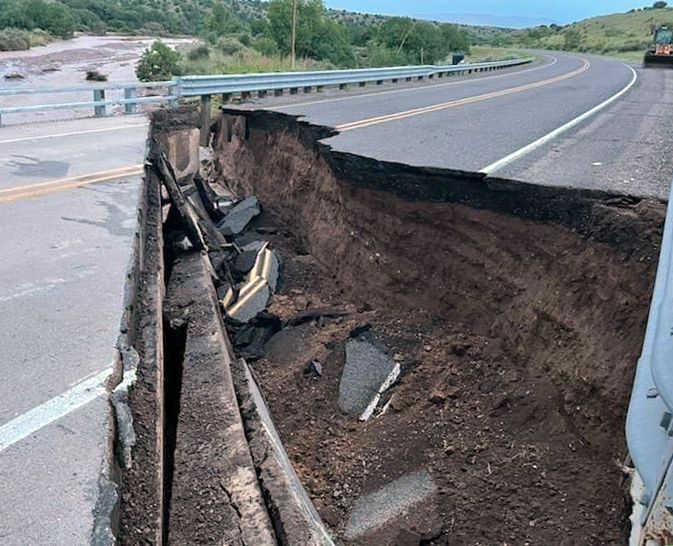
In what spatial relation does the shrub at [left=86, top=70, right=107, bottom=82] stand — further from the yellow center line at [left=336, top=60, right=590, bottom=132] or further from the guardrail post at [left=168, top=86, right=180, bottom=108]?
the yellow center line at [left=336, top=60, right=590, bottom=132]

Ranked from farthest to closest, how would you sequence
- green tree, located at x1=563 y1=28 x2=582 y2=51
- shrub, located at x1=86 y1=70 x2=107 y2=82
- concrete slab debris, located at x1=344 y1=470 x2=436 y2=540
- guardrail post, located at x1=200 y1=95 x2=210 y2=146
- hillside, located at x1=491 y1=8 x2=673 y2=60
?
green tree, located at x1=563 y1=28 x2=582 y2=51
hillside, located at x1=491 y1=8 x2=673 y2=60
shrub, located at x1=86 y1=70 x2=107 y2=82
guardrail post, located at x1=200 y1=95 x2=210 y2=146
concrete slab debris, located at x1=344 y1=470 x2=436 y2=540

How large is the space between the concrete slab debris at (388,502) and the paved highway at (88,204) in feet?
7.13

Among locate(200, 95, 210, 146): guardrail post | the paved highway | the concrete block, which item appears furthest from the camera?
locate(200, 95, 210, 146): guardrail post

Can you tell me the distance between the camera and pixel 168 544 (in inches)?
119

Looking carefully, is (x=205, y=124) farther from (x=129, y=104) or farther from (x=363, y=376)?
(x=363, y=376)

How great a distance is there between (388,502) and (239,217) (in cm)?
663

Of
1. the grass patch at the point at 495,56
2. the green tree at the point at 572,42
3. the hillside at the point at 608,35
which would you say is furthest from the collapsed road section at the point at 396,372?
the green tree at the point at 572,42

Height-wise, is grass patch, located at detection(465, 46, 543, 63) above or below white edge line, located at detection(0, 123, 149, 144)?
above

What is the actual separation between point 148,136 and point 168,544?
9.88m

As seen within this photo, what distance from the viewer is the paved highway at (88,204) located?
9.68ft

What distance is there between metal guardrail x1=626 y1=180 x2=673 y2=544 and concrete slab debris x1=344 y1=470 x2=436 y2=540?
254 centimetres

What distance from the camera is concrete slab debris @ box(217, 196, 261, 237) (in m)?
10.0

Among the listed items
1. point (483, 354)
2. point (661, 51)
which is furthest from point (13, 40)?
point (483, 354)

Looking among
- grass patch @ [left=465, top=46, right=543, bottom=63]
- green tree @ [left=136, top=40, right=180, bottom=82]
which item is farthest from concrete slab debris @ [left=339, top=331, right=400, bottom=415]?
grass patch @ [left=465, top=46, right=543, bottom=63]
